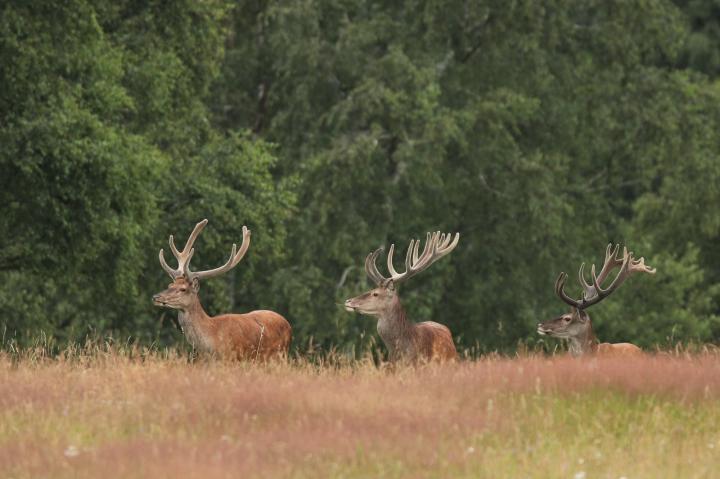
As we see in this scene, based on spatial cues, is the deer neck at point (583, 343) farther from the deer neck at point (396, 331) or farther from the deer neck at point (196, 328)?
the deer neck at point (196, 328)

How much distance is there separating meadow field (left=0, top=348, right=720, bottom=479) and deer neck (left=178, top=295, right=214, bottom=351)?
2881 millimetres

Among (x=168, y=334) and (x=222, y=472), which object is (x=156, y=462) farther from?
(x=168, y=334)

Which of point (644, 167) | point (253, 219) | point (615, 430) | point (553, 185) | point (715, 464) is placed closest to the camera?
point (715, 464)

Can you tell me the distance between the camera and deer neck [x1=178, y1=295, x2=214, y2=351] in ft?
49.2

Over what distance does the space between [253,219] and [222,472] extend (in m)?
17.1

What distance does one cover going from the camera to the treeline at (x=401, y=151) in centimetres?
2638

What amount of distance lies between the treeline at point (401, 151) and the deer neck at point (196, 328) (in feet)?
31.1

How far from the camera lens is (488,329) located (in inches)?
1280

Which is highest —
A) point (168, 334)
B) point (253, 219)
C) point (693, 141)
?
point (693, 141)

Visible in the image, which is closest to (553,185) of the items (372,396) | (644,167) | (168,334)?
(644,167)

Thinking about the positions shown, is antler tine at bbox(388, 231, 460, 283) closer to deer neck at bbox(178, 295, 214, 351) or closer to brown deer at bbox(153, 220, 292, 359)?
brown deer at bbox(153, 220, 292, 359)

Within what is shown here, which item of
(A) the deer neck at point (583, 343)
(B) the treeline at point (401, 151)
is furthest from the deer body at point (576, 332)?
(B) the treeline at point (401, 151)

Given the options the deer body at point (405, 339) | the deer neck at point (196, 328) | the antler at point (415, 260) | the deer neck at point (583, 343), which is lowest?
the deer neck at point (196, 328)

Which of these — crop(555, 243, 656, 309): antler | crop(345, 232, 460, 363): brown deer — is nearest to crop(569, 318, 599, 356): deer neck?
crop(555, 243, 656, 309): antler
